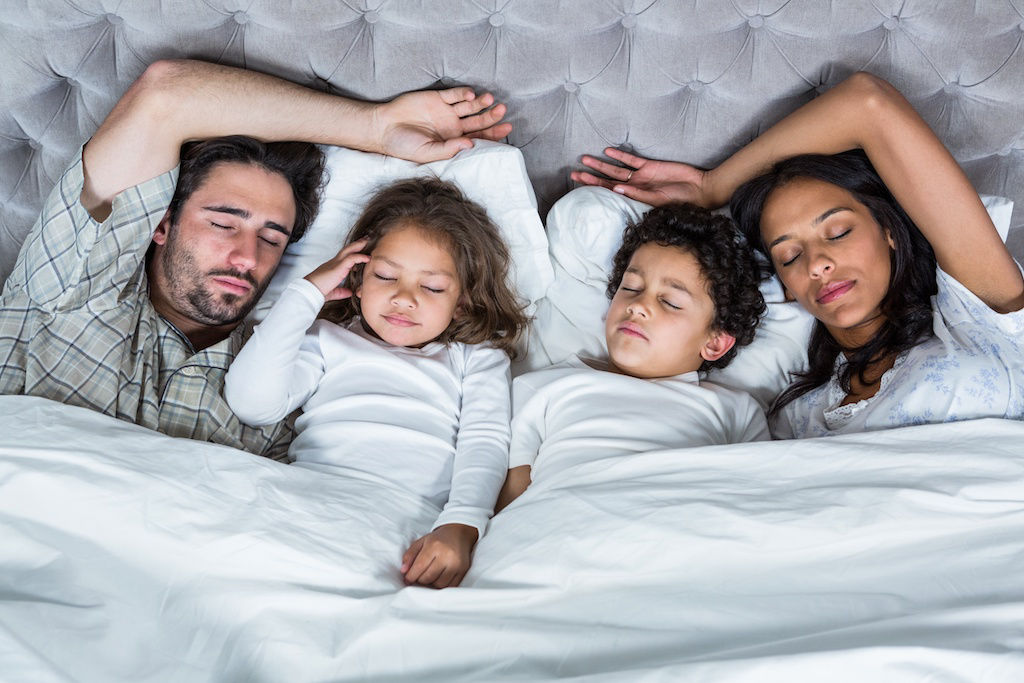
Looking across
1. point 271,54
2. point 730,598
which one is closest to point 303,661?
point 730,598

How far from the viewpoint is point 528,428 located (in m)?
1.79

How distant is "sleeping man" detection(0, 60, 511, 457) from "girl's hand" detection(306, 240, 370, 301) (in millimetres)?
155

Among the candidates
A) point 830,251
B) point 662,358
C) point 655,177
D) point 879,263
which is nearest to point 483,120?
point 655,177

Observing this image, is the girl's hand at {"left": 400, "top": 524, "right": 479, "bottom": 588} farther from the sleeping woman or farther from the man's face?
the sleeping woman

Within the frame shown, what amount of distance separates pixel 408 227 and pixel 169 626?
0.96 meters

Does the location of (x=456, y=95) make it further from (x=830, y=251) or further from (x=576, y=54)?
(x=830, y=251)

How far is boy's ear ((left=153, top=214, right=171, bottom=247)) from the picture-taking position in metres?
1.81

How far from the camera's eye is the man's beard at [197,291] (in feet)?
5.72

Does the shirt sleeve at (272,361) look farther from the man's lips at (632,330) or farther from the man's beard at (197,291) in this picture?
the man's lips at (632,330)

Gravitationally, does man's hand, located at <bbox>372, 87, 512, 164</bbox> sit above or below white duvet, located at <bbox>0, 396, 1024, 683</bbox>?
above

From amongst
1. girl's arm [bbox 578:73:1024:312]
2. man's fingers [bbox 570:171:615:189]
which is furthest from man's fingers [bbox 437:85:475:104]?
girl's arm [bbox 578:73:1024:312]

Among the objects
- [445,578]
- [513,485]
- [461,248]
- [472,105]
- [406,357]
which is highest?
[472,105]

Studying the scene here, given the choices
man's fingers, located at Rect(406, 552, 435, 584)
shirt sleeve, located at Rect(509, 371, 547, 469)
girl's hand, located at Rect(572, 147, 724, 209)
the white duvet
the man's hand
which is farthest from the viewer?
girl's hand, located at Rect(572, 147, 724, 209)

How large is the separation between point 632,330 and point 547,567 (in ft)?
2.18
